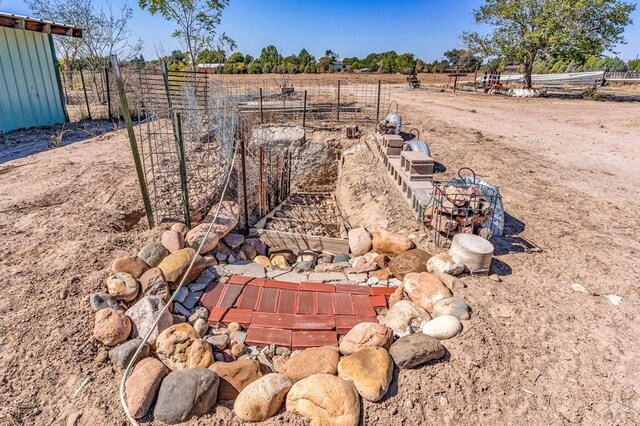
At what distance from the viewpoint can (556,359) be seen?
7.18 ft

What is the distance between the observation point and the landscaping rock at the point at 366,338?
7.62ft

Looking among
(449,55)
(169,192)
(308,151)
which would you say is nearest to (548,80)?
(449,55)

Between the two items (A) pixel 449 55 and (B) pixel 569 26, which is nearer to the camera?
(B) pixel 569 26

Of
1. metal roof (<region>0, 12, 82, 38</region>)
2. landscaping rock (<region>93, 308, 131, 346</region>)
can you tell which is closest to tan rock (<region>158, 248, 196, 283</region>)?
landscaping rock (<region>93, 308, 131, 346</region>)

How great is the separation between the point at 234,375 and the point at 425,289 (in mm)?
1545

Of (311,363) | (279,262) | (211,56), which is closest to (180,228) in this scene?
(279,262)

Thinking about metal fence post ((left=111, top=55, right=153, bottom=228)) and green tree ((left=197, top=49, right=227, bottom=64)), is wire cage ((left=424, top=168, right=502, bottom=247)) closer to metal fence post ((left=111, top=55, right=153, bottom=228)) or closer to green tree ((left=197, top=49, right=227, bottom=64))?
metal fence post ((left=111, top=55, right=153, bottom=228))

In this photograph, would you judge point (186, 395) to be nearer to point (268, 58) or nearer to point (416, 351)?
point (416, 351)

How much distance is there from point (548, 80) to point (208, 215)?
28583 millimetres

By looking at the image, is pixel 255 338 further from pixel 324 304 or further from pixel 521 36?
pixel 521 36

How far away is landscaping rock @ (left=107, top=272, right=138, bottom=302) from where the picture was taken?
2.71 m

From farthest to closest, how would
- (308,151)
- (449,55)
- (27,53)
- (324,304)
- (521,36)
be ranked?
(449,55) → (521,36) → (27,53) → (308,151) → (324,304)

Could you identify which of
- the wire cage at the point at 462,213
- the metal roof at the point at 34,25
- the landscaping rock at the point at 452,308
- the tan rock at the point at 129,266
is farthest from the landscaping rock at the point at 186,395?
the metal roof at the point at 34,25

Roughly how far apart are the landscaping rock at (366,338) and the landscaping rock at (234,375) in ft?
1.93
